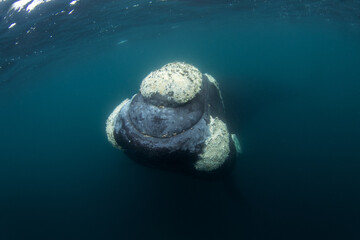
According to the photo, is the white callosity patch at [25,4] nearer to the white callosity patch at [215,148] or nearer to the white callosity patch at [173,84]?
the white callosity patch at [173,84]

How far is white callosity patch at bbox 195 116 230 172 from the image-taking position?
18.7 ft

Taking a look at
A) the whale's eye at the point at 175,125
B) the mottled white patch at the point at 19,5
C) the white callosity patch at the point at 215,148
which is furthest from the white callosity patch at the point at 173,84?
the mottled white patch at the point at 19,5

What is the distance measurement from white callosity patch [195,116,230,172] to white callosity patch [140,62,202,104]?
938mm

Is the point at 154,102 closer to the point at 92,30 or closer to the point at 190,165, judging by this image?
the point at 190,165

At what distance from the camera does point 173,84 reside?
210 inches

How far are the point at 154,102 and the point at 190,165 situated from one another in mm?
1852

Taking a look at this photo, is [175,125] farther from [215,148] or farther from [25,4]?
[25,4]

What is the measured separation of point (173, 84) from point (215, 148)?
6.17 ft

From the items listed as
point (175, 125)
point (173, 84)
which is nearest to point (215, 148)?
point (175, 125)

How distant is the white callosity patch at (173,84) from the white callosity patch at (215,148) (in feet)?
3.08

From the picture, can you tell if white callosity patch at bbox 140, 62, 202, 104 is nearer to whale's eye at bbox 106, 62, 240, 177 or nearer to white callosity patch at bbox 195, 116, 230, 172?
whale's eye at bbox 106, 62, 240, 177

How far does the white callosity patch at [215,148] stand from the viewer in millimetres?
5688

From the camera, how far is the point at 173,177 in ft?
34.0

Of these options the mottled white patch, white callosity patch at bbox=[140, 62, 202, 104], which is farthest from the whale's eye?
the mottled white patch
